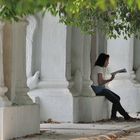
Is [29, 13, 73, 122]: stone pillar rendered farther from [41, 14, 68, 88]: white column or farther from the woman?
the woman

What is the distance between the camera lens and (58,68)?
1486 cm

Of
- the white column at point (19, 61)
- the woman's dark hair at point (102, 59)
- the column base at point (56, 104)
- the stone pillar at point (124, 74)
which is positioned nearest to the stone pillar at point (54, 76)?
the column base at point (56, 104)

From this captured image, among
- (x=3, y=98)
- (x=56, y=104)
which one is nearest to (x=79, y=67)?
(x=56, y=104)

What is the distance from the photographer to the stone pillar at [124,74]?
20.5 m

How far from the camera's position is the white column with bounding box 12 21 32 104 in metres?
11.5

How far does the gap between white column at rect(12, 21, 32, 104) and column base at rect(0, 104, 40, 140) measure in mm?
253

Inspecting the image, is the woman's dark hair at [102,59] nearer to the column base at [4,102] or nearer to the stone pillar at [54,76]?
the stone pillar at [54,76]

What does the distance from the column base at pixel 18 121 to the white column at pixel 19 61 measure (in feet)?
0.83

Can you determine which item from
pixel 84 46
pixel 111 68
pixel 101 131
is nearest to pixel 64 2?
pixel 101 131

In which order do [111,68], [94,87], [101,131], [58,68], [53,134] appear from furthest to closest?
[111,68] → [94,87] → [58,68] → [101,131] → [53,134]

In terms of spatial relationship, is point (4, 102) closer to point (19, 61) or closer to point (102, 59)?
point (19, 61)

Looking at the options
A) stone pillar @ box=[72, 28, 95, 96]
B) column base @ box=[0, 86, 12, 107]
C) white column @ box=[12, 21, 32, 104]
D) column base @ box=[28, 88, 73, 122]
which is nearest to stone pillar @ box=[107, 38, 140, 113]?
stone pillar @ box=[72, 28, 95, 96]

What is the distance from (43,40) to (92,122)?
2396mm

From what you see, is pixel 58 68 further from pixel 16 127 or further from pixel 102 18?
pixel 16 127
